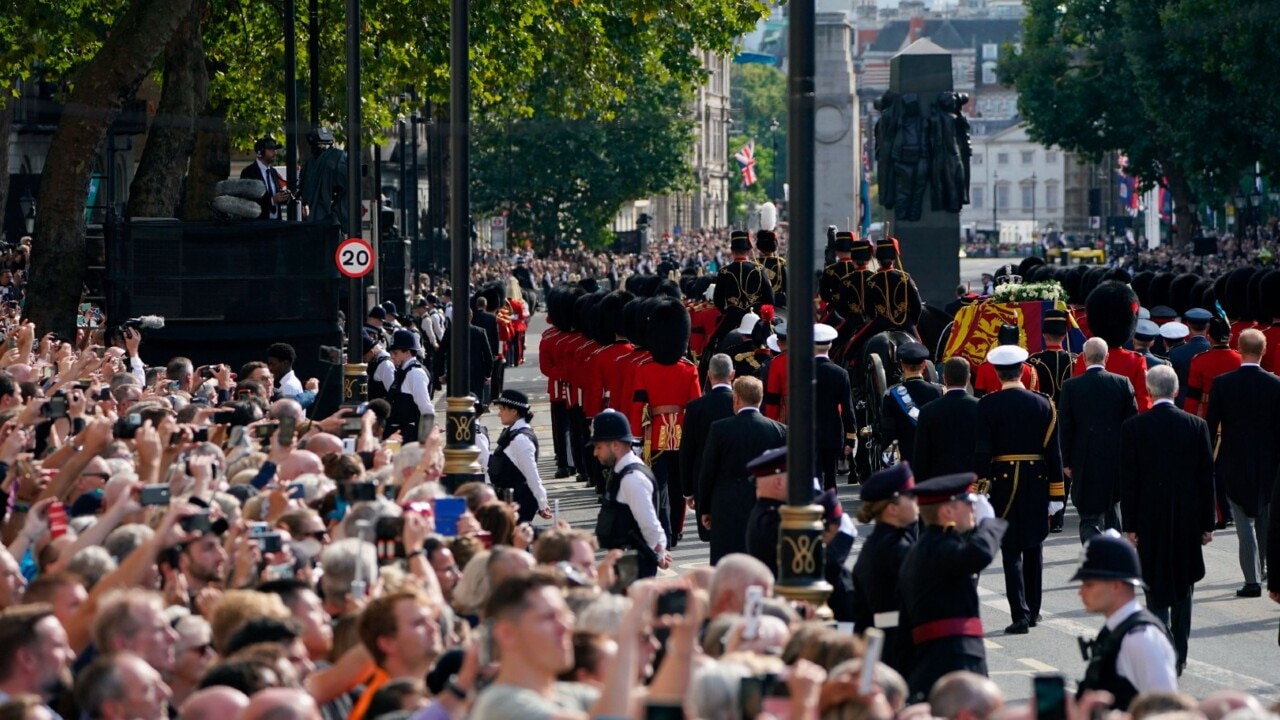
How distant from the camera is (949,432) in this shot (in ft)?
49.1

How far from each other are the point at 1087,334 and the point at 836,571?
496 inches

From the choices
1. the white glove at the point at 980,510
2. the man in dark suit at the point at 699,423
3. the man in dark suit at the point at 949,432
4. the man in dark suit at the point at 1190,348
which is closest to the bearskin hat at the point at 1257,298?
the man in dark suit at the point at 1190,348

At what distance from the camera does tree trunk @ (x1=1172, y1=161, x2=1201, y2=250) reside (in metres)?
77.7

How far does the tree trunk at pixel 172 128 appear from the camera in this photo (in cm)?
2961

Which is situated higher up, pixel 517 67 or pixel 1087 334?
pixel 517 67

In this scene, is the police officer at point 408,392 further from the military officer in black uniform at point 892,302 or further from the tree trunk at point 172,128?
the tree trunk at point 172,128

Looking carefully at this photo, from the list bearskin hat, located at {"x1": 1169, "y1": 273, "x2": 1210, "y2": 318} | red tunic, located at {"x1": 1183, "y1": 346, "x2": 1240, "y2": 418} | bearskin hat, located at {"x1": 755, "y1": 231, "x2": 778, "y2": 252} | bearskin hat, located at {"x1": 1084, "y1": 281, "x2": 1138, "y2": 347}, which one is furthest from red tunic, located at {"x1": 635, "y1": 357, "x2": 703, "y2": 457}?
bearskin hat, located at {"x1": 1169, "y1": 273, "x2": 1210, "y2": 318}

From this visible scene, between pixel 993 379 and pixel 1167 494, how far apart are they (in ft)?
15.9

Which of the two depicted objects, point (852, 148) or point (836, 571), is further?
point (852, 148)

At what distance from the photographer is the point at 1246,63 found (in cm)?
5119

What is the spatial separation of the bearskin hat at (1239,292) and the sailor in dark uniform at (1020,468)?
23.8 ft

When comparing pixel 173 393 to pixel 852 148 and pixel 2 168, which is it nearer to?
pixel 2 168

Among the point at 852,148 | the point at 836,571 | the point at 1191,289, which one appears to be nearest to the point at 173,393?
the point at 836,571

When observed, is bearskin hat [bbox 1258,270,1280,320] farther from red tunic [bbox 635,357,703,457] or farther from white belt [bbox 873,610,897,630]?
white belt [bbox 873,610,897,630]
